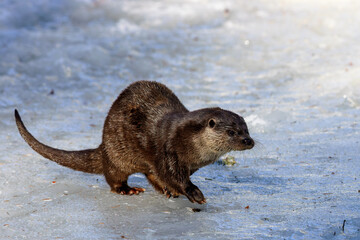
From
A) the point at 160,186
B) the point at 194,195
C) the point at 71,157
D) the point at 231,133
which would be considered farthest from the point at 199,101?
the point at 194,195

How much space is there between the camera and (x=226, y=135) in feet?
12.3

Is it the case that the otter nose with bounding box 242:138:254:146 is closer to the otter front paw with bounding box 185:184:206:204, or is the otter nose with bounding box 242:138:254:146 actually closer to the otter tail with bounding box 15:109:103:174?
the otter front paw with bounding box 185:184:206:204

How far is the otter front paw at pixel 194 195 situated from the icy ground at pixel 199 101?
100mm

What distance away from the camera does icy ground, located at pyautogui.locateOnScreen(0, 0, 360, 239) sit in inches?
142

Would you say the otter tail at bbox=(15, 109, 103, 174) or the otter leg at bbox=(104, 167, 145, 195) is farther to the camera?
the otter tail at bbox=(15, 109, 103, 174)

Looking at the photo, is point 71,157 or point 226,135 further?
point 71,157

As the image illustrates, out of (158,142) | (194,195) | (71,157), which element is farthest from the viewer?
(71,157)

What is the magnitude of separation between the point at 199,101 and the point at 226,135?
2.74 metres

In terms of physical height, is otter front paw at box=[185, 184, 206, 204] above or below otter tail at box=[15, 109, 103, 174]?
below

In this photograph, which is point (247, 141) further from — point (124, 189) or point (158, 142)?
point (124, 189)

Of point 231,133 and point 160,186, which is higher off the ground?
point 231,133

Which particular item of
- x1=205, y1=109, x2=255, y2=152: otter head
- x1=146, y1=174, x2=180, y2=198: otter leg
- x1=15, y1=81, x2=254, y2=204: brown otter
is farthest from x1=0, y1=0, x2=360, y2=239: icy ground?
x1=205, y1=109, x2=255, y2=152: otter head

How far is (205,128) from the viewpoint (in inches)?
149

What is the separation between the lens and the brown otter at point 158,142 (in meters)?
3.78
